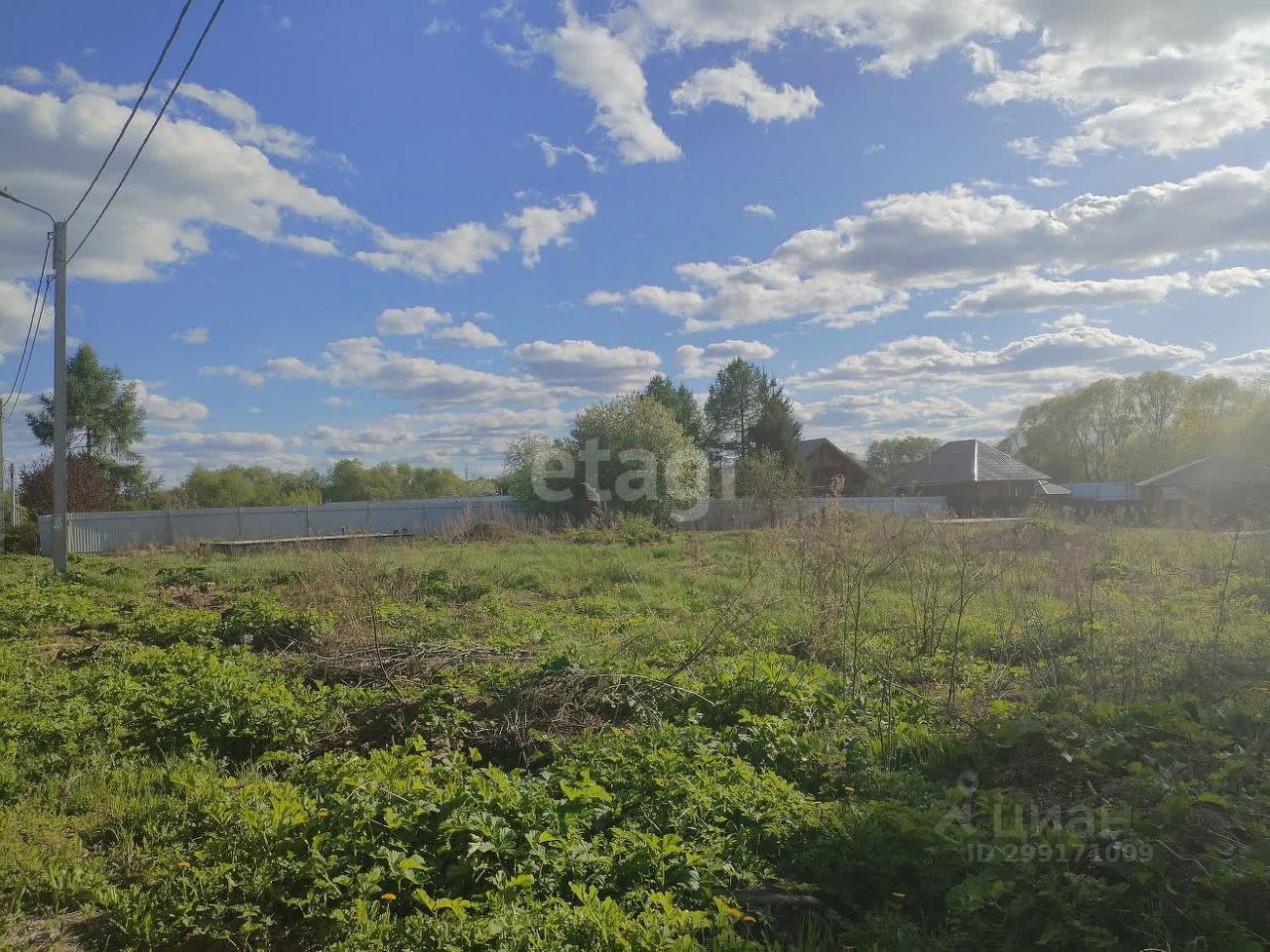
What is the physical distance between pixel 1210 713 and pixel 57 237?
18680 millimetres

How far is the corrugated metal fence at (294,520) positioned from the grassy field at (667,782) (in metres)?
14.6

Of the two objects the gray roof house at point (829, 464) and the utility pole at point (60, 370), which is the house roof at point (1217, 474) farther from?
the utility pole at point (60, 370)

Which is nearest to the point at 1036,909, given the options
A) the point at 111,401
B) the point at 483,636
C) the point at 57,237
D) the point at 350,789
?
the point at 350,789

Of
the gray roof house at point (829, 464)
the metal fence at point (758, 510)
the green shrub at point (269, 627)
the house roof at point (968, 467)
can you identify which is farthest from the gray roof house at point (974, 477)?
→ the green shrub at point (269, 627)

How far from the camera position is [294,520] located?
32.2 metres

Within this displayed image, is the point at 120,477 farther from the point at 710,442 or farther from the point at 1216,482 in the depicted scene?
the point at 1216,482

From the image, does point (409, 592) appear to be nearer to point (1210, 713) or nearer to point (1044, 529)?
point (1044, 529)

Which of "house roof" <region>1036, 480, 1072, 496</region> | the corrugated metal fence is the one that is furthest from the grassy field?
"house roof" <region>1036, 480, 1072, 496</region>

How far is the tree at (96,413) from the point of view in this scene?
36.3 m

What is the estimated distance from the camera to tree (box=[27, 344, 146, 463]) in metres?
36.3

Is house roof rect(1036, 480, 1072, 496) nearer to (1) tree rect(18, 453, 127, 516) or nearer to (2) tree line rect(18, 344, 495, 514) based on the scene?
(2) tree line rect(18, 344, 495, 514)

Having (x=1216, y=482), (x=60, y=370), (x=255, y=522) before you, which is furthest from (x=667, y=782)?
(x=1216, y=482)

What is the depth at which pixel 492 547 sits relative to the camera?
57.5 ft

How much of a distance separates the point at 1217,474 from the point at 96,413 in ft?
169
